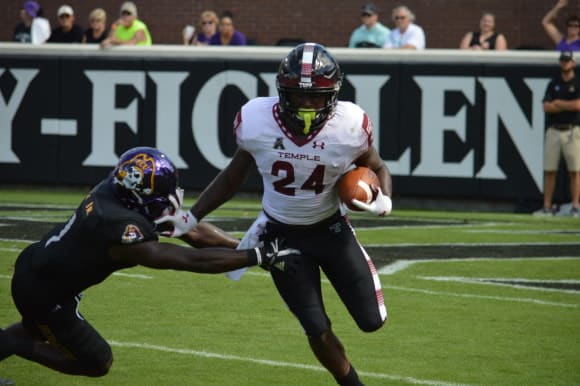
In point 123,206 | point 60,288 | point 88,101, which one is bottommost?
point 88,101

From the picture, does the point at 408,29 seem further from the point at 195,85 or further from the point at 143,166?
the point at 143,166

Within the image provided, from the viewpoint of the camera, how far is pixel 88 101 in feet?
50.6

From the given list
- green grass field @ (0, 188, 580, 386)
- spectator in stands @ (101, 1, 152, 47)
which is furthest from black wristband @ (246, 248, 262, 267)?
spectator in stands @ (101, 1, 152, 47)

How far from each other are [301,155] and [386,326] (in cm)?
253

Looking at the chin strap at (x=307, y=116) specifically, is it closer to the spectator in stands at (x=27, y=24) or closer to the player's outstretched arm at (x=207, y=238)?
the player's outstretched arm at (x=207, y=238)

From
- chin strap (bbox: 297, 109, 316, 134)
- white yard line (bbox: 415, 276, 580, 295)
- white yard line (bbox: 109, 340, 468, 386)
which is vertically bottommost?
white yard line (bbox: 415, 276, 580, 295)

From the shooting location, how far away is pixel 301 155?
5820mm

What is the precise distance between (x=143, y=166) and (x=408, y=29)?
1020 centimetres

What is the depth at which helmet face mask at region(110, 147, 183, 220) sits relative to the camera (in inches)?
215

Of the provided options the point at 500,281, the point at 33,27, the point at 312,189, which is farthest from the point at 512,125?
the point at 312,189

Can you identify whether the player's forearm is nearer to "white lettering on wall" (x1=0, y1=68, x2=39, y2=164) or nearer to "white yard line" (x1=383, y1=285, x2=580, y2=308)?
"white yard line" (x1=383, y1=285, x2=580, y2=308)

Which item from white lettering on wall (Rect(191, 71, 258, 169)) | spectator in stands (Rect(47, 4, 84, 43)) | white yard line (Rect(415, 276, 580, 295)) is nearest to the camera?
white yard line (Rect(415, 276, 580, 295))

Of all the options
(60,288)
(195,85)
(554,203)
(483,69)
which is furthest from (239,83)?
(60,288)

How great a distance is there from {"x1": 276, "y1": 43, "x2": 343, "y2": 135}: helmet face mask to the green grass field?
160 centimetres
